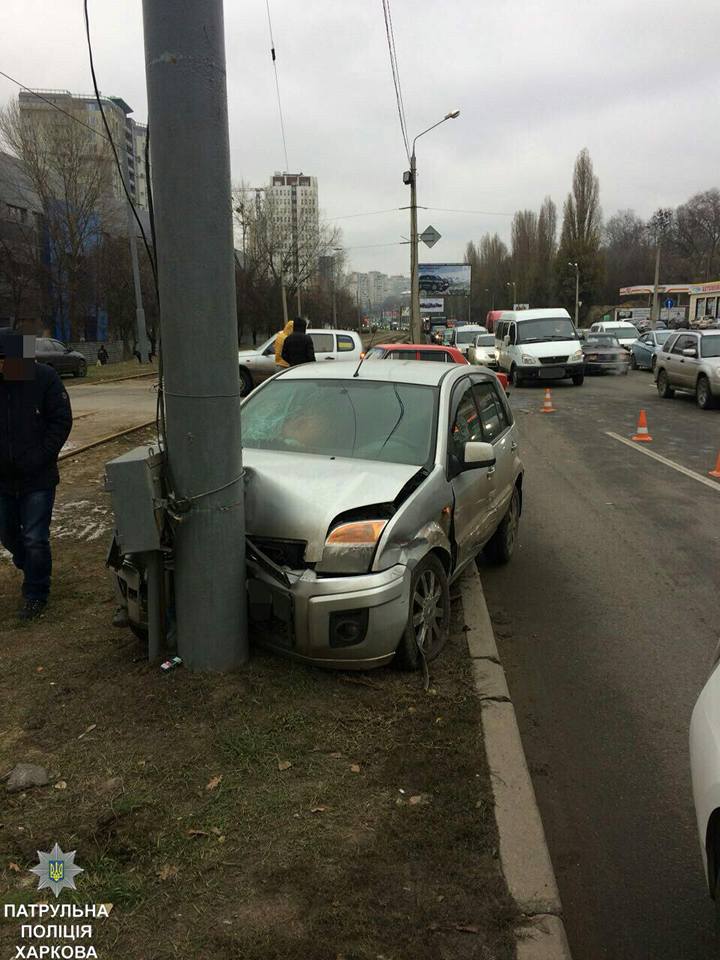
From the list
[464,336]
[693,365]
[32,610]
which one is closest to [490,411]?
[32,610]

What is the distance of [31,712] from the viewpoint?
3572 millimetres

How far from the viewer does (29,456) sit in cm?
464

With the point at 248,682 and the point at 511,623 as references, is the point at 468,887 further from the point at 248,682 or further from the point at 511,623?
the point at 511,623

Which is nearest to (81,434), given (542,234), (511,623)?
(511,623)

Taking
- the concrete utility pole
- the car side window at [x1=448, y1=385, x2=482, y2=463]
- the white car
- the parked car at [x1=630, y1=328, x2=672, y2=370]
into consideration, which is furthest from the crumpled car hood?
the parked car at [x1=630, y1=328, x2=672, y2=370]

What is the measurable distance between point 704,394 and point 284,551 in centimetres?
1606

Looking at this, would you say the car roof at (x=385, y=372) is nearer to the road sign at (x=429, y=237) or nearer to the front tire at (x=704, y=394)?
the front tire at (x=704, y=394)

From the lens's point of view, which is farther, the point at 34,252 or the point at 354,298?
the point at 354,298

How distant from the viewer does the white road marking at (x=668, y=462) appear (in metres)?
9.94

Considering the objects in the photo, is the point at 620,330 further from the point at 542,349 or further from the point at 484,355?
the point at 542,349

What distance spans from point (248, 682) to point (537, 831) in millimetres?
1519

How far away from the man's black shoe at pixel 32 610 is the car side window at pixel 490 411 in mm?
3302

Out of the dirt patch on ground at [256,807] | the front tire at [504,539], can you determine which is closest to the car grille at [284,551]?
the dirt patch on ground at [256,807]

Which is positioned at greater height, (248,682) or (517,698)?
(248,682)
